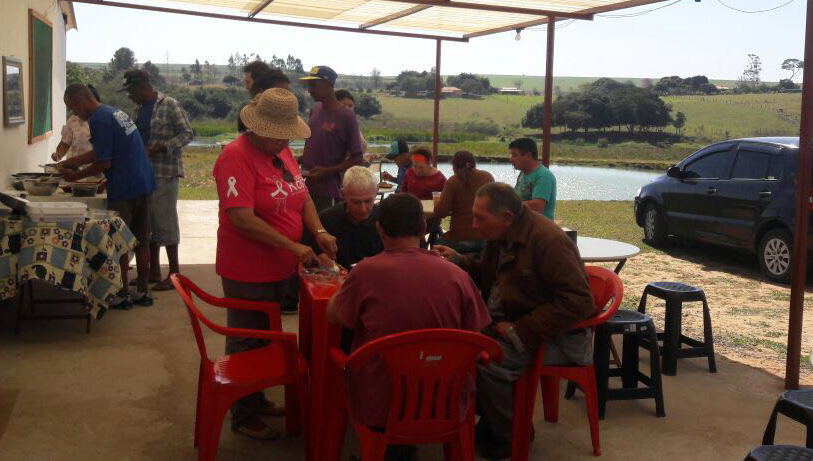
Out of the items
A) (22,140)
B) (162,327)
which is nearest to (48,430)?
(162,327)

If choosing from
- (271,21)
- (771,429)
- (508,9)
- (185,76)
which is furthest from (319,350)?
(185,76)

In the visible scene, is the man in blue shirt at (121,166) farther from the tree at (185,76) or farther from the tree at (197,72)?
the tree at (185,76)

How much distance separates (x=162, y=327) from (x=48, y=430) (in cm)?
182

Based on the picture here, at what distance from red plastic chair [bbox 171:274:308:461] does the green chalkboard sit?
5348 millimetres

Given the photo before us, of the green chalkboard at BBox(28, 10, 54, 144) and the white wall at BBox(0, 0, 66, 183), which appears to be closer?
the white wall at BBox(0, 0, 66, 183)

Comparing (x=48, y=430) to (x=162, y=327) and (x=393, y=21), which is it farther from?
(x=393, y=21)

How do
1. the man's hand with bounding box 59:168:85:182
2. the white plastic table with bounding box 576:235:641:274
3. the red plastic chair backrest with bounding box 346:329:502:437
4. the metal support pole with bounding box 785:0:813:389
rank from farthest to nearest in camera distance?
the man's hand with bounding box 59:168:85:182
the white plastic table with bounding box 576:235:641:274
the metal support pole with bounding box 785:0:813:389
the red plastic chair backrest with bounding box 346:329:502:437

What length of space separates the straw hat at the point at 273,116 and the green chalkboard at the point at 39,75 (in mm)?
5272

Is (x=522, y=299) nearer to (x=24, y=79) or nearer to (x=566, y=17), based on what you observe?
(x=566, y=17)

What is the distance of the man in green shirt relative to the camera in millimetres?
5770

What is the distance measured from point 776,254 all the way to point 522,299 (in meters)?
5.94

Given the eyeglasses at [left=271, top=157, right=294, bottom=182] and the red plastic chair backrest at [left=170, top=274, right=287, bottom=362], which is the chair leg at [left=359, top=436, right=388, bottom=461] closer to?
the red plastic chair backrest at [left=170, top=274, right=287, bottom=362]

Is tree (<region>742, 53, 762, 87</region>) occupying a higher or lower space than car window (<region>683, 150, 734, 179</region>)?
higher

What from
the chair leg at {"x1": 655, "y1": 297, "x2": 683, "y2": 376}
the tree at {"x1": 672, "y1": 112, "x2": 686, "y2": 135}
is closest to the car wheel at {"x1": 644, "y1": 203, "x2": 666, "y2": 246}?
the chair leg at {"x1": 655, "y1": 297, "x2": 683, "y2": 376}
